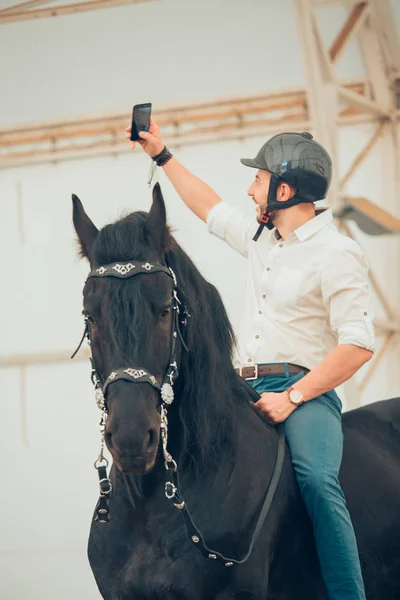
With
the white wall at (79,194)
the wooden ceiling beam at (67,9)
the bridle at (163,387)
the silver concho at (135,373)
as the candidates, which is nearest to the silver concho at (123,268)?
the bridle at (163,387)

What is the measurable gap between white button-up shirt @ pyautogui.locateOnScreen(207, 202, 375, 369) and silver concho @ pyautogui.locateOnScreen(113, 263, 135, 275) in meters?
0.75

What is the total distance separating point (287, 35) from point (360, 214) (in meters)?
2.11

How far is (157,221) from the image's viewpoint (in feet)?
9.52

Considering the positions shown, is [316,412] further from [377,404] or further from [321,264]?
[377,404]

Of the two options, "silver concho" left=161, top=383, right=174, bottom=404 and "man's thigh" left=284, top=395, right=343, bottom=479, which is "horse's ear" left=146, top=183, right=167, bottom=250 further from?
"man's thigh" left=284, top=395, right=343, bottom=479

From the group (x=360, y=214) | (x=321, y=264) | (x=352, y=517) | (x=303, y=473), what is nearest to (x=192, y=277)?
(x=321, y=264)

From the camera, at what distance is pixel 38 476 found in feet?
28.4

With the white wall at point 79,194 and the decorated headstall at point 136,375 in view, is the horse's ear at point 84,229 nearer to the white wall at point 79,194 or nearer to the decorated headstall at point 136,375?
the decorated headstall at point 136,375

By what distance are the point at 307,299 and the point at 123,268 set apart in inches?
32.5

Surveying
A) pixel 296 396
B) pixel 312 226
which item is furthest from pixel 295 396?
pixel 312 226

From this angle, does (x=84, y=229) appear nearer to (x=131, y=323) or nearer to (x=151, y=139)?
(x=131, y=323)

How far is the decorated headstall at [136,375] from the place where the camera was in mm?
2629

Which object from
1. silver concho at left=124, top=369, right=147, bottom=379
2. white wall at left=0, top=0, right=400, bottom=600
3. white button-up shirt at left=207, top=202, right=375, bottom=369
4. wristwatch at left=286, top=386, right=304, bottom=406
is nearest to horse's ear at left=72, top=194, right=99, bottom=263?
silver concho at left=124, top=369, right=147, bottom=379

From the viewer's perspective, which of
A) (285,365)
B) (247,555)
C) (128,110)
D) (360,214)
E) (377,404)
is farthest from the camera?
(128,110)
